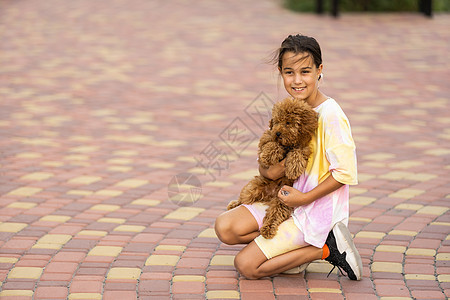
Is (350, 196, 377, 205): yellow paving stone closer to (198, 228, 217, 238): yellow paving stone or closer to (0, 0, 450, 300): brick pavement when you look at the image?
(0, 0, 450, 300): brick pavement

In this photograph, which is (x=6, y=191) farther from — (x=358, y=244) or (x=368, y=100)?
(x=368, y=100)

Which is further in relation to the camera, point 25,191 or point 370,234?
point 25,191

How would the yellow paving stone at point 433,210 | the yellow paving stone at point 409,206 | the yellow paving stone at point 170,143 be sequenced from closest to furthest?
the yellow paving stone at point 433,210
the yellow paving stone at point 409,206
the yellow paving stone at point 170,143

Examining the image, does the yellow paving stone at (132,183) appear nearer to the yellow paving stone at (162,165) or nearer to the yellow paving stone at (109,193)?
the yellow paving stone at (109,193)

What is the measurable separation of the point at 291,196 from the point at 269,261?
1.17 ft

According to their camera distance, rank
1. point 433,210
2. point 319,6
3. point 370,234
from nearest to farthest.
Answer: point 370,234 → point 433,210 → point 319,6

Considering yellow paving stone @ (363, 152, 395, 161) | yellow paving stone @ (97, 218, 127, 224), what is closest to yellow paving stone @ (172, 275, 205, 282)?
yellow paving stone @ (97, 218, 127, 224)

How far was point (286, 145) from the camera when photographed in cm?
326

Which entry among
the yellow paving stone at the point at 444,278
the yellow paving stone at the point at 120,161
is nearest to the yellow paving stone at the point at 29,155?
the yellow paving stone at the point at 120,161

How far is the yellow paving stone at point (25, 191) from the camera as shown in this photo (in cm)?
470

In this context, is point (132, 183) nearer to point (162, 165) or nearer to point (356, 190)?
point (162, 165)

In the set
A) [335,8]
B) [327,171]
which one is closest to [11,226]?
[327,171]

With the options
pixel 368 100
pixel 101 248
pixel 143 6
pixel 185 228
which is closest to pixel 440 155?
pixel 368 100

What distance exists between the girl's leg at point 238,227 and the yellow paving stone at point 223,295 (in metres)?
0.33
